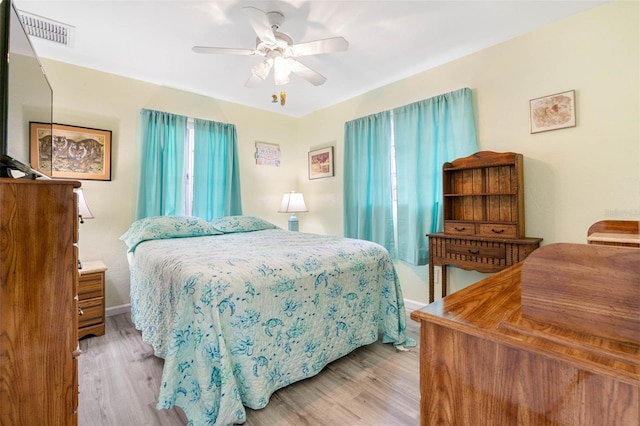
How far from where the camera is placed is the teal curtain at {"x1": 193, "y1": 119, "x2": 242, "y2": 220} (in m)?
3.46

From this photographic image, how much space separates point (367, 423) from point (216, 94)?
143 inches

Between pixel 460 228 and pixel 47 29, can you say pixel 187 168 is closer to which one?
pixel 47 29

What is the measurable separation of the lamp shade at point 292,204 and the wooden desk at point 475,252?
193 centimetres

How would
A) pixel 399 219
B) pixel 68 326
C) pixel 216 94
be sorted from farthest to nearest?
pixel 216 94 < pixel 399 219 < pixel 68 326

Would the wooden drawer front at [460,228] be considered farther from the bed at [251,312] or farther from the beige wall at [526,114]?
the bed at [251,312]

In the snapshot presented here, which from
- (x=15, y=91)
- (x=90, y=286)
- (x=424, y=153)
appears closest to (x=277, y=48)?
(x=15, y=91)

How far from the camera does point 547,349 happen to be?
0.53 meters

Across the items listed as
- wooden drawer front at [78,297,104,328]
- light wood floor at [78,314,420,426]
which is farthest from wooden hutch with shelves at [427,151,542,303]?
wooden drawer front at [78,297,104,328]

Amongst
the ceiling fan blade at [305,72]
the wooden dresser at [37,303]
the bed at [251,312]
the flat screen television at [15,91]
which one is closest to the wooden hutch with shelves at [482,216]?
the bed at [251,312]

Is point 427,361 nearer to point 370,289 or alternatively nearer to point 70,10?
point 370,289

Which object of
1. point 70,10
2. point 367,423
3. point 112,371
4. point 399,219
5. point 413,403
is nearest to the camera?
point 367,423

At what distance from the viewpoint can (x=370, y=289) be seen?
84.4 inches

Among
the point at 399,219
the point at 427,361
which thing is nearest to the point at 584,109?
the point at 399,219

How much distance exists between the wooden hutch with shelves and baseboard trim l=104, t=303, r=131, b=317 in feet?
9.95
